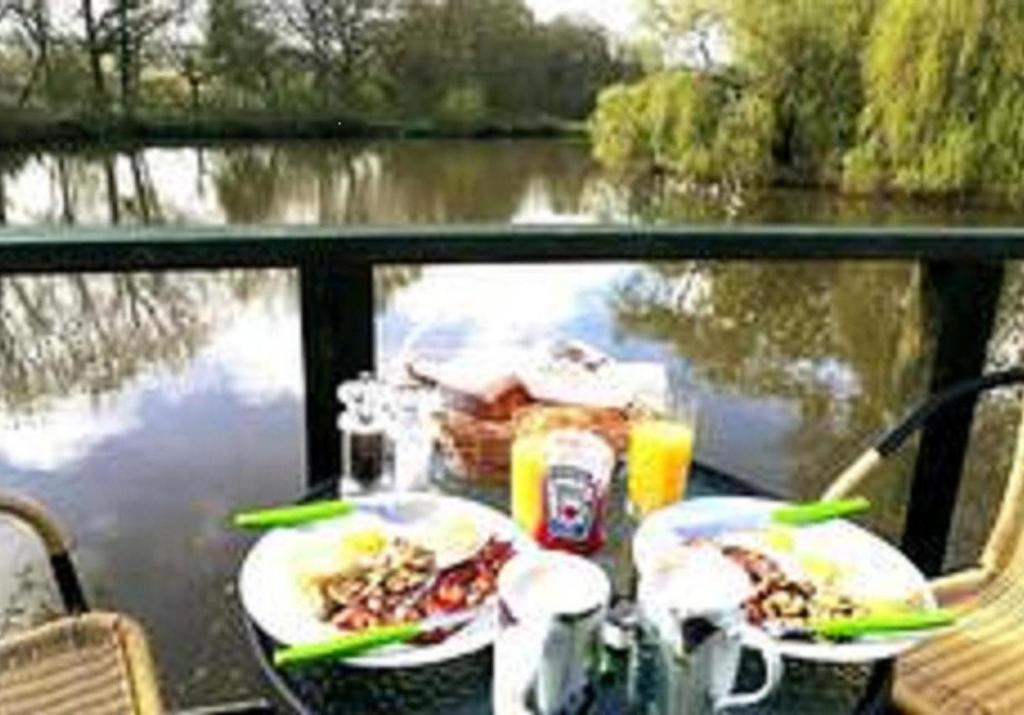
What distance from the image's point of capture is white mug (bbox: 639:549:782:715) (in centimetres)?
101

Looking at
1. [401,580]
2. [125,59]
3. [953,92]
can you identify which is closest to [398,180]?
[125,59]

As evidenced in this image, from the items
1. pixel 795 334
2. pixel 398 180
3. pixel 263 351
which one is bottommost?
pixel 795 334

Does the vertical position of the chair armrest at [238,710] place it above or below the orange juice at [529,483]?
below

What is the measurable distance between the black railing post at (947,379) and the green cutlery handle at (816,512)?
76 centimetres

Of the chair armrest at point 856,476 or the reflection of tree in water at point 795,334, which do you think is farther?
the reflection of tree in water at point 795,334

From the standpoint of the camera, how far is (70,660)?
1.66 metres

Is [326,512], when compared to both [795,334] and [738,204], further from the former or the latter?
[738,204]

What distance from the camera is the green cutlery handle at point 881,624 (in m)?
1.17

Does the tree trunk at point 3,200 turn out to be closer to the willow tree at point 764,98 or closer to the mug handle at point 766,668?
the willow tree at point 764,98

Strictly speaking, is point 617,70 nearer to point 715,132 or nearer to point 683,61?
point 683,61

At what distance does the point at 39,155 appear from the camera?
669 inches

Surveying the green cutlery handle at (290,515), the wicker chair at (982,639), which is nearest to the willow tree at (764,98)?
the wicker chair at (982,639)

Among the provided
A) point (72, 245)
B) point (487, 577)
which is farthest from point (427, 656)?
point (72, 245)

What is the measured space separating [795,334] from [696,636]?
12.2 meters
